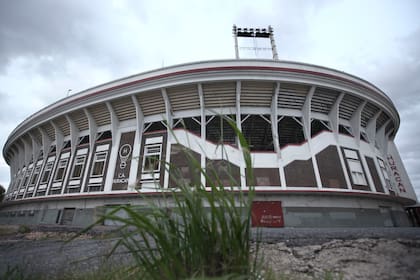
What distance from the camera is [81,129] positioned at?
14.6 metres

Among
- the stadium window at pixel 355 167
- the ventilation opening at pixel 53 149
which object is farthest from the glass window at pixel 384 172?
the ventilation opening at pixel 53 149

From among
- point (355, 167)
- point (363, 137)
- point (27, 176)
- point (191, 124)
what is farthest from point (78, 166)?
point (363, 137)

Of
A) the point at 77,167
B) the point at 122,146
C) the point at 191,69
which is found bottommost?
the point at 77,167

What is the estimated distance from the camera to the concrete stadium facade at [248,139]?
1005cm

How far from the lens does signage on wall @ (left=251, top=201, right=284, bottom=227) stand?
9.24m

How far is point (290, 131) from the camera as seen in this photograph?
13.3 meters

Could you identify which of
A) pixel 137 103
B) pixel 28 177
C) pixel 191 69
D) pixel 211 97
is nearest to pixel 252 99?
pixel 211 97

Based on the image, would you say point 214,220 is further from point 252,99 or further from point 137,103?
point 137,103

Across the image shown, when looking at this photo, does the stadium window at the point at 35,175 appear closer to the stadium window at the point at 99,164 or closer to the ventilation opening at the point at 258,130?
the stadium window at the point at 99,164

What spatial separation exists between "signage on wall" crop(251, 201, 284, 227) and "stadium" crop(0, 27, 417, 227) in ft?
0.16

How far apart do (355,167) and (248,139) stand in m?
7.06

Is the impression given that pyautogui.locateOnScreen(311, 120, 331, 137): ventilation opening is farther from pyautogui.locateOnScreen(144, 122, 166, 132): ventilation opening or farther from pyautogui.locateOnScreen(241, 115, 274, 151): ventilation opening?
pyautogui.locateOnScreen(144, 122, 166, 132): ventilation opening

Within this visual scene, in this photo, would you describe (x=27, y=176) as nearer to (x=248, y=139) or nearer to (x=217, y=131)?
(x=217, y=131)

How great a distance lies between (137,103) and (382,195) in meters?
15.8
